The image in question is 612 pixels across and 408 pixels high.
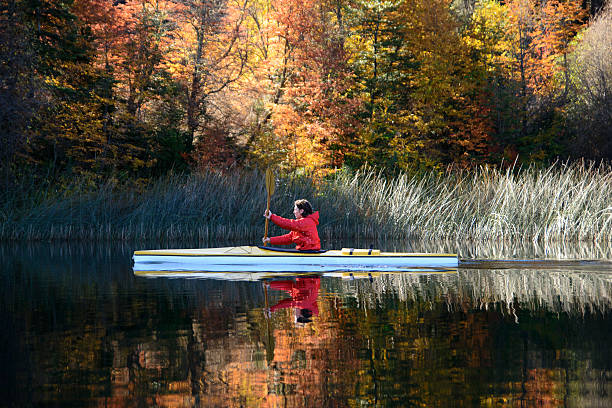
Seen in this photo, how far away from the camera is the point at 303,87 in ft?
86.8

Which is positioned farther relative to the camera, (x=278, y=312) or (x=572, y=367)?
(x=278, y=312)

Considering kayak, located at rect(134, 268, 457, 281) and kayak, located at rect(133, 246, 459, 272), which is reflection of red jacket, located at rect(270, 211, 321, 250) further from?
kayak, located at rect(134, 268, 457, 281)

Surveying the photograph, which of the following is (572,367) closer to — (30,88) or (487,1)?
(30,88)

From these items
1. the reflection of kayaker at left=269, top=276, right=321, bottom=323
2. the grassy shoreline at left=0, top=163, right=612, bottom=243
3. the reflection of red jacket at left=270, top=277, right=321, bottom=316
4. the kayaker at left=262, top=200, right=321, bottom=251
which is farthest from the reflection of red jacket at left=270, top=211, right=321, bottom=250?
the grassy shoreline at left=0, top=163, right=612, bottom=243

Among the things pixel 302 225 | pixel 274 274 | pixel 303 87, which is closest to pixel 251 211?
pixel 302 225

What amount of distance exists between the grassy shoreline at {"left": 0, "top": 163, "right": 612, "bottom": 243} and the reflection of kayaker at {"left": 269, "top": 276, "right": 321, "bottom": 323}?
7.59 metres

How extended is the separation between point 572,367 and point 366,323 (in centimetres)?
215

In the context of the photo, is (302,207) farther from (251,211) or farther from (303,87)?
(303,87)

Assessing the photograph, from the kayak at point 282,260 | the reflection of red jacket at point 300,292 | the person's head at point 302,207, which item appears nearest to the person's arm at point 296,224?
the person's head at point 302,207

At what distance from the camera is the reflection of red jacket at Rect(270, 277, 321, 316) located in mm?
8195

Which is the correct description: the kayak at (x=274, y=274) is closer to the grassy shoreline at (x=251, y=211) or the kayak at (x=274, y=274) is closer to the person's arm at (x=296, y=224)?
the person's arm at (x=296, y=224)

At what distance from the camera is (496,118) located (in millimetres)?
31391

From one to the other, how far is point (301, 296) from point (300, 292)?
0.41 metres

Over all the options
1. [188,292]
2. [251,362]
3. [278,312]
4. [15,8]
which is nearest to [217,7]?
[15,8]
